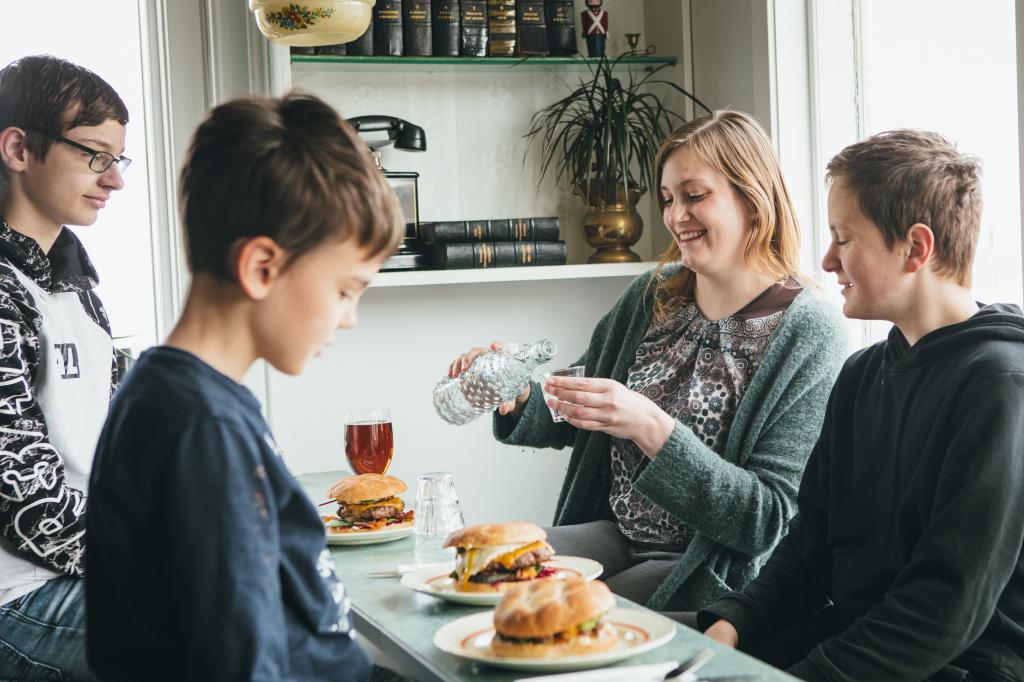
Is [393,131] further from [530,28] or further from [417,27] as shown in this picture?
[530,28]

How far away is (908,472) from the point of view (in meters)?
1.52

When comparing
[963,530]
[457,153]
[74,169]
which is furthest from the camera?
[457,153]

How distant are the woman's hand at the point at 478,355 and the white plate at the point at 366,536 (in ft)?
Result: 1.48

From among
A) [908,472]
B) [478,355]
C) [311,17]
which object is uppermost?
[311,17]

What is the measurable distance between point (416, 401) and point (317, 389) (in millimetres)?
310

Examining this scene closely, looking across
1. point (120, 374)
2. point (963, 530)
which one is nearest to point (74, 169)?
point (120, 374)

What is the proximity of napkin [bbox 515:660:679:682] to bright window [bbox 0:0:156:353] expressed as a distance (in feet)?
7.79

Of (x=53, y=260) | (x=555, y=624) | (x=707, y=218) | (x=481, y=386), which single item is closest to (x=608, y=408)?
(x=481, y=386)

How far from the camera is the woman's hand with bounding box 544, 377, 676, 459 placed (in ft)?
5.90

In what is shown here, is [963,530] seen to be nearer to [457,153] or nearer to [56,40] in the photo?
[457,153]

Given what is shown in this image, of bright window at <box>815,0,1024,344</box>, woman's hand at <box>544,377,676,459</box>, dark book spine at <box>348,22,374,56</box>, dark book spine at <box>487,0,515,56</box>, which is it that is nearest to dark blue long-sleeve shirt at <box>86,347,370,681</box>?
woman's hand at <box>544,377,676,459</box>

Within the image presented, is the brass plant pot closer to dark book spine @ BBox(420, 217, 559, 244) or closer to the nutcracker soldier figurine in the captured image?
dark book spine @ BBox(420, 217, 559, 244)

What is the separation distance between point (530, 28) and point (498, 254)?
688mm

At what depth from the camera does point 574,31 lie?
10.8ft
